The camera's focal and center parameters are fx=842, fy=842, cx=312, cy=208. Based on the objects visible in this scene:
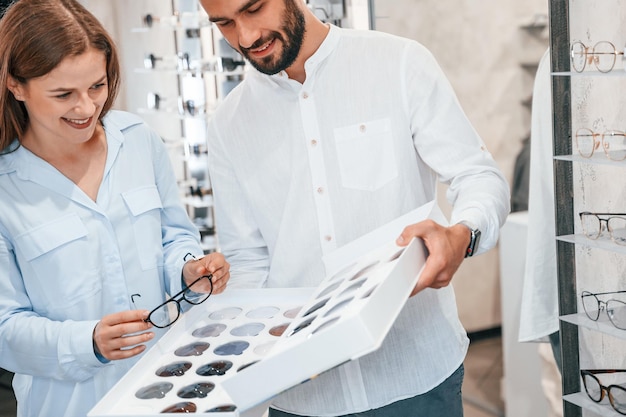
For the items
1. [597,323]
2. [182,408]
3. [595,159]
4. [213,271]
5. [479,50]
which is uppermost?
[479,50]

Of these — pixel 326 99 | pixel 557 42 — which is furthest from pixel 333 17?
pixel 326 99

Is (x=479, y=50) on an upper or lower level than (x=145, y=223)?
upper

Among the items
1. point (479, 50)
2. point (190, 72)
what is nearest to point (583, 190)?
point (479, 50)

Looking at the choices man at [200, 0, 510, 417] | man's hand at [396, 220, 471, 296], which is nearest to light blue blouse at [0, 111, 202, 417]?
man at [200, 0, 510, 417]

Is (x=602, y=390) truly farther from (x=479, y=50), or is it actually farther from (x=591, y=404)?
→ (x=479, y=50)

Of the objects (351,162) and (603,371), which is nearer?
(351,162)

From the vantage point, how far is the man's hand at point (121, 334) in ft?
5.02

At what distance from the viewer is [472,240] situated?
1406 millimetres

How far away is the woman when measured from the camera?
172cm

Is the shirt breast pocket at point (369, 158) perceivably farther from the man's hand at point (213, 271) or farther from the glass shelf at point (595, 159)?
the glass shelf at point (595, 159)

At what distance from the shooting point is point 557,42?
2.13m

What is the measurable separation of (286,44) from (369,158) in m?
0.28

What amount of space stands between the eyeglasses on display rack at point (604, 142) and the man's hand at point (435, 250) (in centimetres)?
84

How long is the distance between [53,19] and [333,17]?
130 cm
